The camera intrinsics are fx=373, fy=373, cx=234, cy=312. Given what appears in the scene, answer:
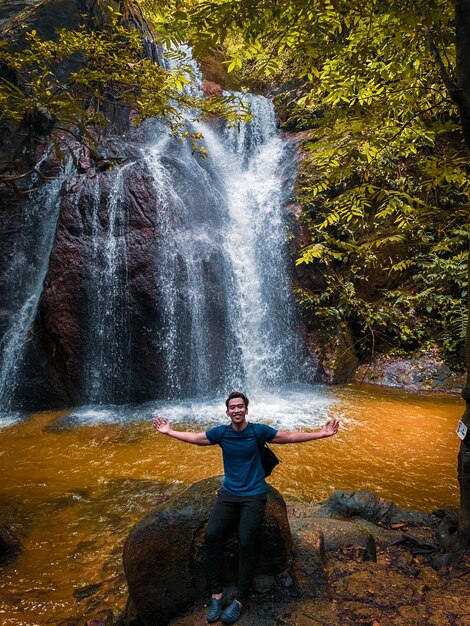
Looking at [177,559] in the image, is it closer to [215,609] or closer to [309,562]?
[215,609]

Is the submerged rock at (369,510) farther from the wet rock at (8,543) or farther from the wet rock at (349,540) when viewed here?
the wet rock at (8,543)

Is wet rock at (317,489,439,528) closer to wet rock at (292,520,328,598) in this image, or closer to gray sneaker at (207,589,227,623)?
wet rock at (292,520,328,598)

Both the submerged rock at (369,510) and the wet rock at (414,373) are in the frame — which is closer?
the submerged rock at (369,510)

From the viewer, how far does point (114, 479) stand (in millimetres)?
5938

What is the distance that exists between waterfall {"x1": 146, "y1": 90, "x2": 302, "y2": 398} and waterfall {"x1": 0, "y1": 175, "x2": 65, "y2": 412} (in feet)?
13.1

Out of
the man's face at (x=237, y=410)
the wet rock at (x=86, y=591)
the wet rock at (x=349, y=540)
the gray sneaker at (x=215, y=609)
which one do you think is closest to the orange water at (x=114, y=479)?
the wet rock at (x=86, y=591)

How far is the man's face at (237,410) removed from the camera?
297 cm

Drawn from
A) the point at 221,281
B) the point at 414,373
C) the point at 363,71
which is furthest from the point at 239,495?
the point at 414,373

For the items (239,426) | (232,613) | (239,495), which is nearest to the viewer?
(232,613)

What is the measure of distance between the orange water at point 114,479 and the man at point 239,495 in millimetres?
1316

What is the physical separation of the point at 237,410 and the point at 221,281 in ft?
31.0

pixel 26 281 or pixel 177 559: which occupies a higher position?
pixel 26 281

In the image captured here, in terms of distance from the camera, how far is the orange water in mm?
3664

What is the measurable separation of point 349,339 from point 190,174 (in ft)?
28.0
